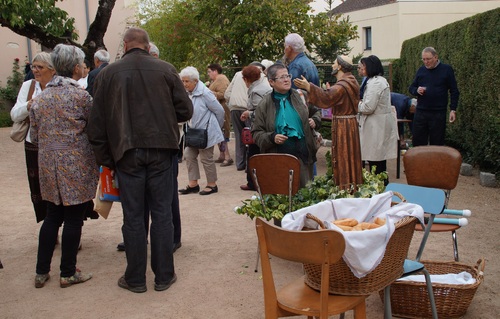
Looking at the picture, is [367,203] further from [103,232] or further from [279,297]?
[103,232]

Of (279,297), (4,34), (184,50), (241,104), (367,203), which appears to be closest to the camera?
(279,297)

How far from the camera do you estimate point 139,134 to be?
15.0ft

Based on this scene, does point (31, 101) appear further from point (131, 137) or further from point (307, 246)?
point (307, 246)

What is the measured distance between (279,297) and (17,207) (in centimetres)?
582

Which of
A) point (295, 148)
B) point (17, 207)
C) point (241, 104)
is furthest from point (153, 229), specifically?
point (241, 104)

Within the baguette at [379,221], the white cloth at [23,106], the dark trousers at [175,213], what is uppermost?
the white cloth at [23,106]

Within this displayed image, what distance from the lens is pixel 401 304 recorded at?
4203mm

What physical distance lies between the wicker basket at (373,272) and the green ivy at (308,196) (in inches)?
59.1

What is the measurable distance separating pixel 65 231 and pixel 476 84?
7015mm

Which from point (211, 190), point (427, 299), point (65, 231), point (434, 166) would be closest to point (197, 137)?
point (211, 190)

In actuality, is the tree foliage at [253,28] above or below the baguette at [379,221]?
above

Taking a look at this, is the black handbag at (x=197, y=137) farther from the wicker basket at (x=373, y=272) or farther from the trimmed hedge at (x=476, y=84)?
the wicker basket at (x=373, y=272)

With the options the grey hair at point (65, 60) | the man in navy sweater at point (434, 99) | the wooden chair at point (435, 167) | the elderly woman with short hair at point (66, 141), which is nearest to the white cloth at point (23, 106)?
the elderly woman with short hair at point (66, 141)

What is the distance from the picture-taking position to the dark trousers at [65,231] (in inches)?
191
